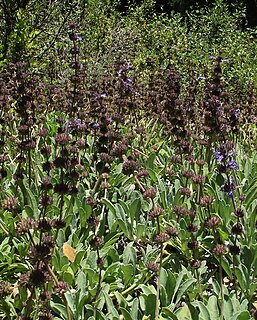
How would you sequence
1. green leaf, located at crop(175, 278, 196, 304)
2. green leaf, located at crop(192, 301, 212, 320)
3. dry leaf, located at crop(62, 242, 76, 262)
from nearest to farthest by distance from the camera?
green leaf, located at crop(192, 301, 212, 320) → green leaf, located at crop(175, 278, 196, 304) → dry leaf, located at crop(62, 242, 76, 262)

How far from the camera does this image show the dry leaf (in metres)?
2.40

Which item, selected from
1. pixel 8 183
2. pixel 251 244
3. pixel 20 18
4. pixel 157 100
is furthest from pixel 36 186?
pixel 20 18

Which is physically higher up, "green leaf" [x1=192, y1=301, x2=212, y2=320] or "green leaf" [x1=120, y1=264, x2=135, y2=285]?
"green leaf" [x1=192, y1=301, x2=212, y2=320]

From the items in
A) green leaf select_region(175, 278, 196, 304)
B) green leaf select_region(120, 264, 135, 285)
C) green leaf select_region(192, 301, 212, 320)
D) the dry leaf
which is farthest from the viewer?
the dry leaf

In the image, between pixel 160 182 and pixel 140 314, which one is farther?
pixel 160 182

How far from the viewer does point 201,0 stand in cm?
1856

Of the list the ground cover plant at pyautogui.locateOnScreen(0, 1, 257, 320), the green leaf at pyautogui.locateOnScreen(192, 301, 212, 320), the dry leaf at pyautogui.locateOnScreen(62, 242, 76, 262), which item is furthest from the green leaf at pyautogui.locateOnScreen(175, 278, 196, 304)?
the dry leaf at pyautogui.locateOnScreen(62, 242, 76, 262)

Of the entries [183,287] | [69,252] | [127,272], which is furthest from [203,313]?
[69,252]

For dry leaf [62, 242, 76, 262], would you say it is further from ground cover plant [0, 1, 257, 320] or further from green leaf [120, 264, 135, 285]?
green leaf [120, 264, 135, 285]

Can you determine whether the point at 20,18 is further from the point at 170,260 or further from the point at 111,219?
the point at 170,260

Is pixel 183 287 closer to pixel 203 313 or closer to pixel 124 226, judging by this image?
pixel 203 313

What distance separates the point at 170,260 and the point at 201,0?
17320 millimetres

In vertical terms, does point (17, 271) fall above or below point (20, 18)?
below

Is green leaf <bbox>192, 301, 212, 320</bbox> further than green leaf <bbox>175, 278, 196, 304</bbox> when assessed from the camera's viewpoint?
No
